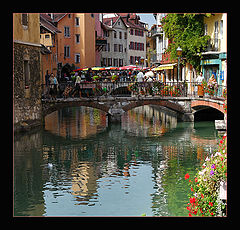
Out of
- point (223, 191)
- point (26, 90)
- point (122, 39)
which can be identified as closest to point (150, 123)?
point (26, 90)

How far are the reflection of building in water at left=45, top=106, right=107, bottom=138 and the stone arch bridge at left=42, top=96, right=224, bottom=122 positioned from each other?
4.05 feet

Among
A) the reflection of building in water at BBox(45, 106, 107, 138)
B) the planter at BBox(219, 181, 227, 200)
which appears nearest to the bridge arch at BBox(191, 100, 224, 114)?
the reflection of building in water at BBox(45, 106, 107, 138)

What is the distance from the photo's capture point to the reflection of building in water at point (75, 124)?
2728 centimetres

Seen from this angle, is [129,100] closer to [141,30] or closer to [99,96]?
[99,96]

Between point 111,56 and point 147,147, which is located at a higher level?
point 111,56

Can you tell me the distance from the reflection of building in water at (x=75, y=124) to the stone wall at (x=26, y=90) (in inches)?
65.8

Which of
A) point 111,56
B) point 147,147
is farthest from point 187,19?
point 111,56

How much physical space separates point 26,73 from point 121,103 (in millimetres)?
6410

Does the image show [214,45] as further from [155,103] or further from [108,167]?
[108,167]

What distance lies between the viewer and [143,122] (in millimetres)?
33250

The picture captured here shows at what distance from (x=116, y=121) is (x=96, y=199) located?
17.3m

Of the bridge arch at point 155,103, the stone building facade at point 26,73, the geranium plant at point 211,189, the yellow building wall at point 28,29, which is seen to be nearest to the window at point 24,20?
the stone building facade at point 26,73

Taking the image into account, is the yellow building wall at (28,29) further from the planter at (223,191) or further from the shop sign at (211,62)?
the planter at (223,191)
